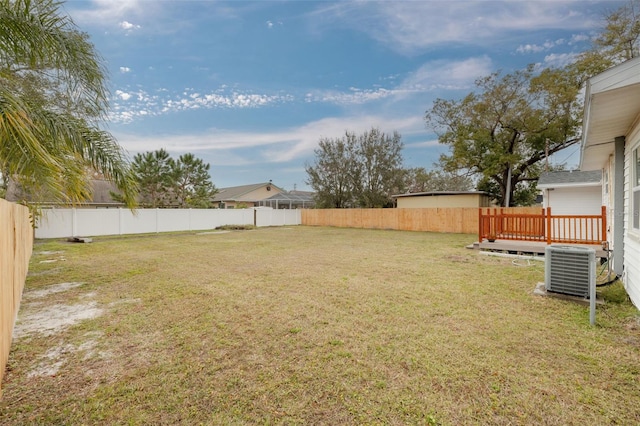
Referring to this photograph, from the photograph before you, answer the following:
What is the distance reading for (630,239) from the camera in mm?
4258

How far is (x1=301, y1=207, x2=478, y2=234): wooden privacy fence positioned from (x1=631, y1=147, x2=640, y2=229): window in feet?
40.6

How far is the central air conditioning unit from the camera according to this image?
3.90 m

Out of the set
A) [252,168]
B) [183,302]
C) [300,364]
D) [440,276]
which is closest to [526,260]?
[440,276]

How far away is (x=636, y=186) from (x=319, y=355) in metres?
4.78

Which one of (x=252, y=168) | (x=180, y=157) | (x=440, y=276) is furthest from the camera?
(x=252, y=168)

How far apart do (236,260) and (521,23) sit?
12493mm

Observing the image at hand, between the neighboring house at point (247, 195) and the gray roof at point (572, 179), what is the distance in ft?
87.0

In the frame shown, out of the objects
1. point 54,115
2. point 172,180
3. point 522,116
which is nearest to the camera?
point 54,115

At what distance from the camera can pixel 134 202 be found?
5.10m

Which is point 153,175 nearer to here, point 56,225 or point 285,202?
point 56,225

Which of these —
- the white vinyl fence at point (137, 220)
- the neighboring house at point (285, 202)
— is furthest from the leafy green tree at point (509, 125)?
the neighboring house at point (285, 202)

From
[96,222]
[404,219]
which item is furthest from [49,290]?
[404,219]

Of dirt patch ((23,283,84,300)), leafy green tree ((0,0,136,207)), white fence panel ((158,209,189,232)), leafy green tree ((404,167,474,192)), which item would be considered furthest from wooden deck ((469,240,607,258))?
leafy green tree ((404,167,474,192))

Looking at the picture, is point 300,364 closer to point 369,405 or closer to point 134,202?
point 369,405
